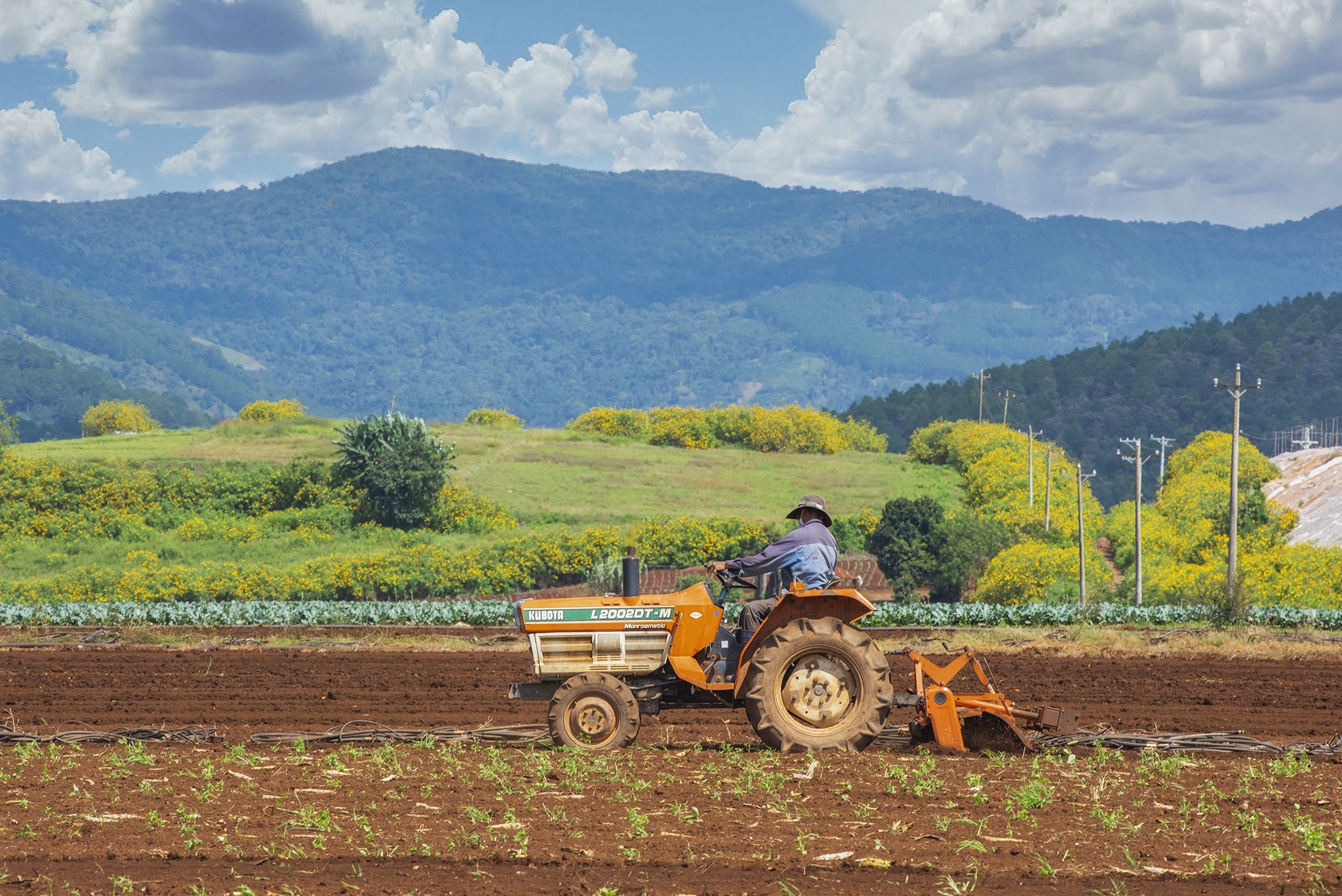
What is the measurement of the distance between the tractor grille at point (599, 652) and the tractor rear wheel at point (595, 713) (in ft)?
0.52

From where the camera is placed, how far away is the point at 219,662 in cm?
2212

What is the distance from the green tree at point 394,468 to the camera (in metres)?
58.6

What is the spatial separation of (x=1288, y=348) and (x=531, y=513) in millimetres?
135027

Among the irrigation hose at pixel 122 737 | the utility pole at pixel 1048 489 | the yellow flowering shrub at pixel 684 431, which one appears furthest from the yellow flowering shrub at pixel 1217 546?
the yellow flowering shrub at pixel 684 431

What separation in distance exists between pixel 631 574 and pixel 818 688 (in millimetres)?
1855

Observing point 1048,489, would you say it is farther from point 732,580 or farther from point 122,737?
point 122,737

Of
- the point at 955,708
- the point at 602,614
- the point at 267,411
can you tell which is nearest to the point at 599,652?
the point at 602,614

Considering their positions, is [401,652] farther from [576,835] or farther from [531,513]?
[531,513]

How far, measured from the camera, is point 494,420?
115688 millimetres

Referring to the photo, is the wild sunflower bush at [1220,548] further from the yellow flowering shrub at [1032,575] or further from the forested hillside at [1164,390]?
the forested hillside at [1164,390]

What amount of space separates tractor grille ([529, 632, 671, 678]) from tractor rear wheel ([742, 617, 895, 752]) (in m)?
0.99

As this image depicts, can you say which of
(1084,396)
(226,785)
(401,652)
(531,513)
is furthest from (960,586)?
(1084,396)

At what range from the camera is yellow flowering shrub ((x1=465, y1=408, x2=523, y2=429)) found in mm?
96938

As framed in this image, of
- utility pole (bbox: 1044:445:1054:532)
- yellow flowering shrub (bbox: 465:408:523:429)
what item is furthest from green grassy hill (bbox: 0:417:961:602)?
yellow flowering shrub (bbox: 465:408:523:429)
